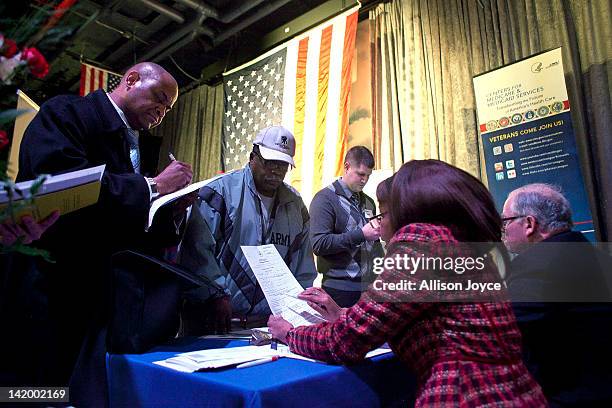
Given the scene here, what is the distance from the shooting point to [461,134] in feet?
11.8

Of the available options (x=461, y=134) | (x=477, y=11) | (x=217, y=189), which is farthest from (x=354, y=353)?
(x=477, y=11)

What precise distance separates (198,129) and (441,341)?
19.5ft

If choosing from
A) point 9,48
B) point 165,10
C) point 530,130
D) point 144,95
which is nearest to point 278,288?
point 144,95

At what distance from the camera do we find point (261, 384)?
0.85 meters

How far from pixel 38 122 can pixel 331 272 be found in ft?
6.10

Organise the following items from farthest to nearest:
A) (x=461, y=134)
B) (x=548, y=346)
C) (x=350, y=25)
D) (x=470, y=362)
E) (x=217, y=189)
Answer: (x=350, y=25) < (x=461, y=134) < (x=217, y=189) < (x=548, y=346) < (x=470, y=362)

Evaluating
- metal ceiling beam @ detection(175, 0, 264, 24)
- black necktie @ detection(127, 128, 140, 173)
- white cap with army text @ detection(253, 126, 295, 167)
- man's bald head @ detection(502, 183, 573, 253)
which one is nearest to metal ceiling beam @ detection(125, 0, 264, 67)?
metal ceiling beam @ detection(175, 0, 264, 24)

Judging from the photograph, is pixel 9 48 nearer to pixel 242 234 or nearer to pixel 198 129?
pixel 242 234

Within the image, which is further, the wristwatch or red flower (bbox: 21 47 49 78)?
the wristwatch

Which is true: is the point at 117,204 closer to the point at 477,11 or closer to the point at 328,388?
the point at 328,388

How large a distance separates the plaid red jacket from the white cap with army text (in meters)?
1.05

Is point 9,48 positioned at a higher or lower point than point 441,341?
higher

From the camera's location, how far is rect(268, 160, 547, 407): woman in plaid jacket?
89cm

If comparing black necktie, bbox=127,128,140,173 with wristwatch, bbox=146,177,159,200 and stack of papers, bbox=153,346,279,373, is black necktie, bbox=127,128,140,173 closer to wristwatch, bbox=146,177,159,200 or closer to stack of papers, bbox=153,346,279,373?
wristwatch, bbox=146,177,159,200
